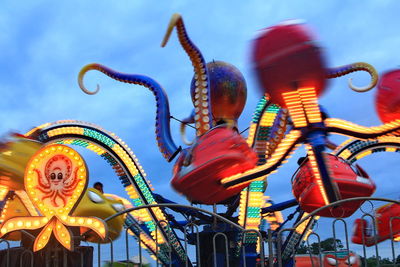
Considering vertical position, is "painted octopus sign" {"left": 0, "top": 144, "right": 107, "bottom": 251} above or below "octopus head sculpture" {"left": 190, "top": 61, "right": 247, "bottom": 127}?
below

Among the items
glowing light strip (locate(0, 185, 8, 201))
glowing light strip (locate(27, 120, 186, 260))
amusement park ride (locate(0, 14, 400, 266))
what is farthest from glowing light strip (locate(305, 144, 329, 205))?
glowing light strip (locate(0, 185, 8, 201))

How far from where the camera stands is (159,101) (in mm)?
13000

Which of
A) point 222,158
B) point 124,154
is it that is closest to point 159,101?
Answer: point 124,154

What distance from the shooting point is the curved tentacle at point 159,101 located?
12492 millimetres

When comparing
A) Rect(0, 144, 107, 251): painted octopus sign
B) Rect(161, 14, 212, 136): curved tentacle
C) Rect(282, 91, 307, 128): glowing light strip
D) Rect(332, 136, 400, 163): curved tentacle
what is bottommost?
Rect(0, 144, 107, 251): painted octopus sign

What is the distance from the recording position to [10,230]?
833cm

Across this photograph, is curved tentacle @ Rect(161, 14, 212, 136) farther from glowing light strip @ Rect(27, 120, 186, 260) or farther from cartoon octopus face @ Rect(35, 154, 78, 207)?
cartoon octopus face @ Rect(35, 154, 78, 207)

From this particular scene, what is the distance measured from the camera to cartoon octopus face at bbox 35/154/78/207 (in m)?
8.59

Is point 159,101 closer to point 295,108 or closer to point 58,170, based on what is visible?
point 58,170

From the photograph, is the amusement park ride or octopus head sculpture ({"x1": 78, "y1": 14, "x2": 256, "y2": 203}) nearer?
the amusement park ride

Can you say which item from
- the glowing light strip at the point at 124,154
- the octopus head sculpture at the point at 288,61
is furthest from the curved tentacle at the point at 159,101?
the octopus head sculpture at the point at 288,61

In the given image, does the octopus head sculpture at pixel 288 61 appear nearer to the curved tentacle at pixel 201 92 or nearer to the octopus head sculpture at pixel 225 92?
the curved tentacle at pixel 201 92

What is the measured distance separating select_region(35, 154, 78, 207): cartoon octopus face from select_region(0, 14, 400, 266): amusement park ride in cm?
2

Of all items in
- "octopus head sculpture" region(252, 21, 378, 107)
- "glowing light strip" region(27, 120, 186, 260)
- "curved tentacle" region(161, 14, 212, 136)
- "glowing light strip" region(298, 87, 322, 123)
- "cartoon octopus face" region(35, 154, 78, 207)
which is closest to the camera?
"octopus head sculpture" region(252, 21, 378, 107)
